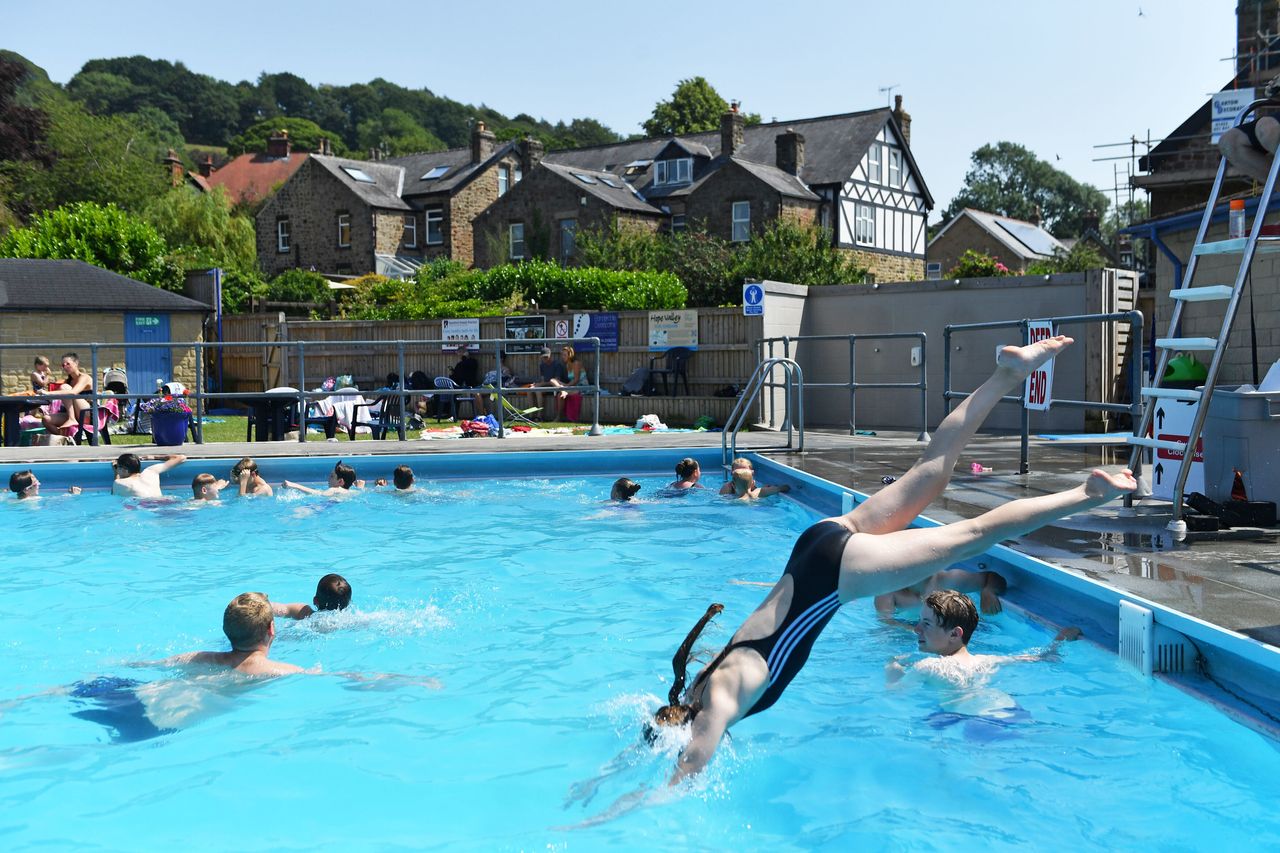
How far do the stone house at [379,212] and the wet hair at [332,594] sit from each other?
115ft

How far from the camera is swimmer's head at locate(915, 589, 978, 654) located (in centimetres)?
487

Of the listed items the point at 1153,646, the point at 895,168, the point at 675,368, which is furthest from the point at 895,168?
the point at 1153,646

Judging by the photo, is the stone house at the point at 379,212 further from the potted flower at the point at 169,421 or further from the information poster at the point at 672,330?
the potted flower at the point at 169,421

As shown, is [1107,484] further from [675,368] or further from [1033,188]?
[1033,188]

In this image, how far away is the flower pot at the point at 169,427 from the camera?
42.5 ft

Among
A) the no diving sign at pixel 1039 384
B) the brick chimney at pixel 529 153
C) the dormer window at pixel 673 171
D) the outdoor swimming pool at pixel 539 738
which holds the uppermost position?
the brick chimney at pixel 529 153

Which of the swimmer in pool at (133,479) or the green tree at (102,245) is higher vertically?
the green tree at (102,245)

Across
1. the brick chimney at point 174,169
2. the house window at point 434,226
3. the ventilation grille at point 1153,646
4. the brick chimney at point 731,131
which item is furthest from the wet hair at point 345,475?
the brick chimney at point 174,169

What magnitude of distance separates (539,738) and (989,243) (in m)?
49.8

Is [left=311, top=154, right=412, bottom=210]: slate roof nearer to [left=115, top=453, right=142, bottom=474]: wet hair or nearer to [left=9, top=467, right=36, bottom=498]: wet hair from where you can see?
[left=115, top=453, right=142, bottom=474]: wet hair

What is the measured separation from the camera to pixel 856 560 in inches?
136

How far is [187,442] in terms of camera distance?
13.6 meters

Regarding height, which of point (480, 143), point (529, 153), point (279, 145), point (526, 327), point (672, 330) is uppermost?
point (279, 145)

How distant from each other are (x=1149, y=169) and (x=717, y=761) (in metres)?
28.7
